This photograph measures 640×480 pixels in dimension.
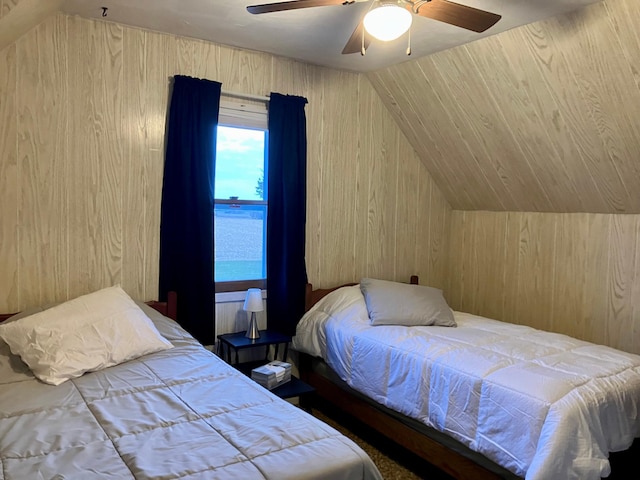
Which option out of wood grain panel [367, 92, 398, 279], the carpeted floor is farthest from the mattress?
wood grain panel [367, 92, 398, 279]

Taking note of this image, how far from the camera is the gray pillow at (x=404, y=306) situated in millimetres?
3252

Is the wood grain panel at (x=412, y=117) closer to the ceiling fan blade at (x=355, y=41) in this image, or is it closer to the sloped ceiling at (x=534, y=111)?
the sloped ceiling at (x=534, y=111)

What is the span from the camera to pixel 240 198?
349 cm

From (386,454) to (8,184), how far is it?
2600 millimetres

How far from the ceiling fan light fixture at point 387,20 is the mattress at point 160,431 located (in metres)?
1.57

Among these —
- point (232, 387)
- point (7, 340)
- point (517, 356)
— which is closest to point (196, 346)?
point (232, 387)

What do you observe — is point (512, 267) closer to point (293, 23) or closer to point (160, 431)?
point (293, 23)

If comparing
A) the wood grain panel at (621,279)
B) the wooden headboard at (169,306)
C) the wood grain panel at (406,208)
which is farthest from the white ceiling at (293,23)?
the wooden headboard at (169,306)

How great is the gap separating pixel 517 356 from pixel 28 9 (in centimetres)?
292

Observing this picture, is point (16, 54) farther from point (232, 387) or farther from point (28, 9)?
point (232, 387)

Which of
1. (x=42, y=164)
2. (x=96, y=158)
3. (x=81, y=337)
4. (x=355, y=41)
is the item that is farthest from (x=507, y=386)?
(x=42, y=164)

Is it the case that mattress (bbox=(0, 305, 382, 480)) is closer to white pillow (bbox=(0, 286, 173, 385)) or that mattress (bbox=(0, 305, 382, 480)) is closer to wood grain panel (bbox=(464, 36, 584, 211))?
white pillow (bbox=(0, 286, 173, 385))

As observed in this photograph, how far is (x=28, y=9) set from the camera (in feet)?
7.46

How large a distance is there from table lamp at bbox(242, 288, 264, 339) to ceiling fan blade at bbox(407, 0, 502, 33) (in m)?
1.94
